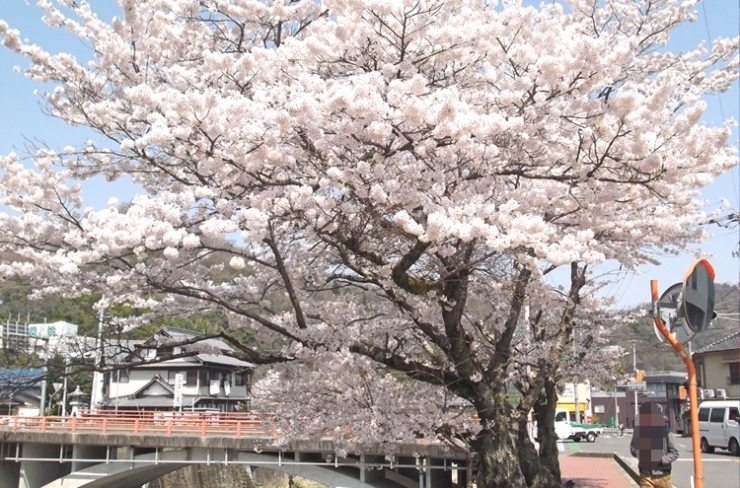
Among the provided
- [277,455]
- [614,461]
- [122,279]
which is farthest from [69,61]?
[614,461]

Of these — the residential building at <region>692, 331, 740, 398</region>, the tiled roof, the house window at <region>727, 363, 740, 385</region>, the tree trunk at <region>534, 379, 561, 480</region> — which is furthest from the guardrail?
the house window at <region>727, 363, 740, 385</region>

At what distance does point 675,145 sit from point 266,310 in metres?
5.16

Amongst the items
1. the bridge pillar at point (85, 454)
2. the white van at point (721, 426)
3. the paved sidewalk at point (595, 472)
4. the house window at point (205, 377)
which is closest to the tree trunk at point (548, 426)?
the paved sidewalk at point (595, 472)

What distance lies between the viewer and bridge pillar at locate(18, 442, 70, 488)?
2194cm

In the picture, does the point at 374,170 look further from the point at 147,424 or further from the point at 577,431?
the point at 577,431

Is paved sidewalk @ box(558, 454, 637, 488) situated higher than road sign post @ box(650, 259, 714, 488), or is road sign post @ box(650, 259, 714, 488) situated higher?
road sign post @ box(650, 259, 714, 488)

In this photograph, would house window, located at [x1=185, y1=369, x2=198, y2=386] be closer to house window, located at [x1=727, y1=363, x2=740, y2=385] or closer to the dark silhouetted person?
house window, located at [x1=727, y1=363, x2=740, y2=385]

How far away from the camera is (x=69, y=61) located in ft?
23.0

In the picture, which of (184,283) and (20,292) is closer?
(184,283)

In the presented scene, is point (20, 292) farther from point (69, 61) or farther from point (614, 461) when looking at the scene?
point (614, 461)

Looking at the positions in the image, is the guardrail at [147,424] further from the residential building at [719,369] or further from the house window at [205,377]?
the residential building at [719,369]

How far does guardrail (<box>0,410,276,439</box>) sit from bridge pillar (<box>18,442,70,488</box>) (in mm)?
1234

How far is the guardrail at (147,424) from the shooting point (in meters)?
19.8

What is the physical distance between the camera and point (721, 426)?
2030 cm
